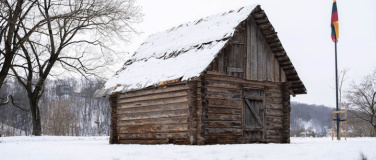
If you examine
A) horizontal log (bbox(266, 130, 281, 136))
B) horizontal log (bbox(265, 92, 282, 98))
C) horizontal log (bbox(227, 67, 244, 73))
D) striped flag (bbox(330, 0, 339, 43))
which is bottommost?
horizontal log (bbox(266, 130, 281, 136))

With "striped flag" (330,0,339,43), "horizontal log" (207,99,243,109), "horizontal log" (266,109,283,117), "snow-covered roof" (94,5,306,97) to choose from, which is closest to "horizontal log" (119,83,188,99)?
"snow-covered roof" (94,5,306,97)

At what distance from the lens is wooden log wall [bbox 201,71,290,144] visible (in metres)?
17.3

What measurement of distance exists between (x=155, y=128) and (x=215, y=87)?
360 centimetres

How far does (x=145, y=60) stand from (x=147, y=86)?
12.9 feet

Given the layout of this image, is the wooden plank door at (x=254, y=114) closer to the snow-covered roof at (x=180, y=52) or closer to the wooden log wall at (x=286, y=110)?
the wooden log wall at (x=286, y=110)

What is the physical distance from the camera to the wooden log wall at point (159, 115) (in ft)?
57.4

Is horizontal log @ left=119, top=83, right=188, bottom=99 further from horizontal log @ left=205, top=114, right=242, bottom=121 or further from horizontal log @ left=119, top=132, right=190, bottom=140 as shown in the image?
horizontal log @ left=119, top=132, right=190, bottom=140

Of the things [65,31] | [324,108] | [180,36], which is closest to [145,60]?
[180,36]

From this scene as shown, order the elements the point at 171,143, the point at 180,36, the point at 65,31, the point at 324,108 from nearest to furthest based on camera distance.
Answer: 1. the point at 171,143
2. the point at 180,36
3. the point at 65,31
4. the point at 324,108

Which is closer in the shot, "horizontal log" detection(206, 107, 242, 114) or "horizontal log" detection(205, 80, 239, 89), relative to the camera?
"horizontal log" detection(206, 107, 242, 114)

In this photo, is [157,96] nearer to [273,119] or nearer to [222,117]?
[222,117]

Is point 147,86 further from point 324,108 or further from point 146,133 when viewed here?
point 324,108

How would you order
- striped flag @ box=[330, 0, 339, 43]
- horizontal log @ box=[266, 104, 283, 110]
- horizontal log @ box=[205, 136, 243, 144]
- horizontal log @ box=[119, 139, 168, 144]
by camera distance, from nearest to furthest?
horizontal log @ box=[205, 136, 243, 144]
horizontal log @ box=[119, 139, 168, 144]
horizontal log @ box=[266, 104, 283, 110]
striped flag @ box=[330, 0, 339, 43]

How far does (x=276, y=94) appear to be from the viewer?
66.5 ft
